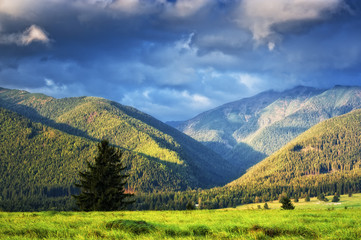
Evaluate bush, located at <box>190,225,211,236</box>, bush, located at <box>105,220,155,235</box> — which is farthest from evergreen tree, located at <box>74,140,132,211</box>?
bush, located at <box>190,225,211,236</box>

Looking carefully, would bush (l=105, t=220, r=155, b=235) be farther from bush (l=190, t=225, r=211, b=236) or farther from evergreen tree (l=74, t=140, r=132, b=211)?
evergreen tree (l=74, t=140, r=132, b=211)

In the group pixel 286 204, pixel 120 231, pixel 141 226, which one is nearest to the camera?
pixel 120 231

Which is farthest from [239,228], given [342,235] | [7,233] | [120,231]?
[7,233]

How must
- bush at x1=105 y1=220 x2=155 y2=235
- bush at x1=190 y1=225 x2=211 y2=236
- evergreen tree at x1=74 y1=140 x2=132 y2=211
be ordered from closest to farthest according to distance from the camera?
bush at x1=105 y1=220 x2=155 y2=235
bush at x1=190 y1=225 x2=211 y2=236
evergreen tree at x1=74 y1=140 x2=132 y2=211

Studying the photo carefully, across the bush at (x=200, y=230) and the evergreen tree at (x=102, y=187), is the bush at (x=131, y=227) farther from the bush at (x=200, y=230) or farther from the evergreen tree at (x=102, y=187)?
the evergreen tree at (x=102, y=187)

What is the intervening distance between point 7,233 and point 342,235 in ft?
56.6

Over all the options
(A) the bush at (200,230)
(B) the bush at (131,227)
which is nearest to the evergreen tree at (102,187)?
(B) the bush at (131,227)

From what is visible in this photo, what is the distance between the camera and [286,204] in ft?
166

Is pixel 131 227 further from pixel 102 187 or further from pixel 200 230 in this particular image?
pixel 102 187

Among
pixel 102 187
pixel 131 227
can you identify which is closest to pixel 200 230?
pixel 131 227

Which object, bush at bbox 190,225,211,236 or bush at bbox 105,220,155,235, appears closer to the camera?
bush at bbox 105,220,155,235

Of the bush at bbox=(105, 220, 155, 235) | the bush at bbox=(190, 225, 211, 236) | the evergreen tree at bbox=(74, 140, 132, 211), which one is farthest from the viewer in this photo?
the evergreen tree at bbox=(74, 140, 132, 211)

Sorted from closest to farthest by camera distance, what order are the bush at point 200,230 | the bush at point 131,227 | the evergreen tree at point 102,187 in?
the bush at point 131,227, the bush at point 200,230, the evergreen tree at point 102,187

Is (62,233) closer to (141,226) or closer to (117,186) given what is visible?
(141,226)
